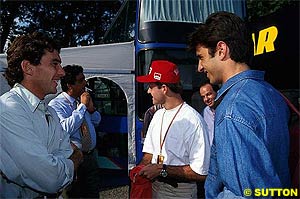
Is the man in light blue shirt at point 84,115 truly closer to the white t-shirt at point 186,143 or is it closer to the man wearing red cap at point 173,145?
the man wearing red cap at point 173,145

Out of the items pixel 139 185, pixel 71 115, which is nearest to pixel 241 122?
pixel 139 185

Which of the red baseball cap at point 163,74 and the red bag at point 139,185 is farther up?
the red baseball cap at point 163,74

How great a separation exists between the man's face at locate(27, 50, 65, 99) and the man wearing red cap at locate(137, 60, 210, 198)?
90cm

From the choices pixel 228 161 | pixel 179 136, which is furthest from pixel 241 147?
pixel 179 136

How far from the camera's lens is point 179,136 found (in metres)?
2.86

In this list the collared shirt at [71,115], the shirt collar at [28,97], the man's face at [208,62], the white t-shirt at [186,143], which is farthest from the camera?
the collared shirt at [71,115]

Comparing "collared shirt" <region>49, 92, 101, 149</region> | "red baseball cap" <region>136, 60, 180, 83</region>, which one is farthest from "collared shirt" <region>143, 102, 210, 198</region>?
"collared shirt" <region>49, 92, 101, 149</region>

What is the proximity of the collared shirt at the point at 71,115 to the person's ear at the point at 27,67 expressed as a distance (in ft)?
4.99

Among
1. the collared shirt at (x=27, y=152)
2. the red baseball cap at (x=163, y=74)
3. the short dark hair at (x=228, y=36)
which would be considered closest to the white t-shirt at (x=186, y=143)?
the red baseball cap at (x=163, y=74)

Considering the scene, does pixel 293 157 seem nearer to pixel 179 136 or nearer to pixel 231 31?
pixel 231 31

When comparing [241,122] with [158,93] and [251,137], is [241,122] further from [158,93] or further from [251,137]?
[158,93]

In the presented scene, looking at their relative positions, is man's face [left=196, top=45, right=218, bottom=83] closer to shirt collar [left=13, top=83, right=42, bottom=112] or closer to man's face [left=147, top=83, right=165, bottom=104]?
shirt collar [left=13, top=83, right=42, bottom=112]

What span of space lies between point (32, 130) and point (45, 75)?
40cm

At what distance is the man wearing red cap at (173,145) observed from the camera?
110 inches
